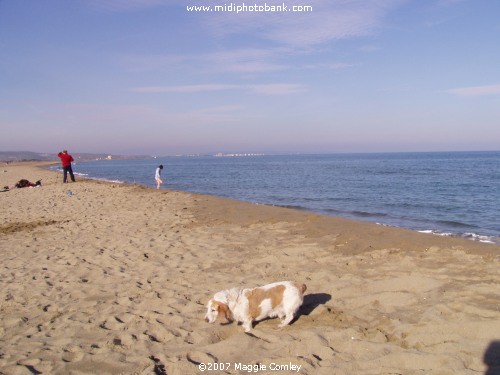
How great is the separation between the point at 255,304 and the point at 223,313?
1.26ft

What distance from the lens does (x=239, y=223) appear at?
1099cm

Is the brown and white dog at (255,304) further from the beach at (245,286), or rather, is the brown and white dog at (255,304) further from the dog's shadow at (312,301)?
the dog's shadow at (312,301)

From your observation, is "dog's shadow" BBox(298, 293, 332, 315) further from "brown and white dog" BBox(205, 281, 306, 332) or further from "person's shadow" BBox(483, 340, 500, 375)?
"person's shadow" BBox(483, 340, 500, 375)

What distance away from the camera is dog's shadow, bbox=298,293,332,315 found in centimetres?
491

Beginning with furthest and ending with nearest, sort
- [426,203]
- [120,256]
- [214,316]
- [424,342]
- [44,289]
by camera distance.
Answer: [426,203], [120,256], [44,289], [214,316], [424,342]

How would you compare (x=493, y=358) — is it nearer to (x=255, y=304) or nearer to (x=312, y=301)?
(x=312, y=301)

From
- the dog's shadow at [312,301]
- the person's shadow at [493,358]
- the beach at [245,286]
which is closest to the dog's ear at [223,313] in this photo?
the beach at [245,286]

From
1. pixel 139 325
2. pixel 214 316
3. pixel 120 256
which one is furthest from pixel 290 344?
pixel 120 256

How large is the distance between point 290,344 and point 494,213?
44.4 feet

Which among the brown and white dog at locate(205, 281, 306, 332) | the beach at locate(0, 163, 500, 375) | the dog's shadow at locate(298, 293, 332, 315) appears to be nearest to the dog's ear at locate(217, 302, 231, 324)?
the brown and white dog at locate(205, 281, 306, 332)

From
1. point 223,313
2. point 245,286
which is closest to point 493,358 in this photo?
point 223,313

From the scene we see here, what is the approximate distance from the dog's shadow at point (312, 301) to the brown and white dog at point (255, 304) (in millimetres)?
459

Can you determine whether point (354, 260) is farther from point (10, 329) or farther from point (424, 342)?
point (10, 329)

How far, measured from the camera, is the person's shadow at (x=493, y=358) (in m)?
3.43
